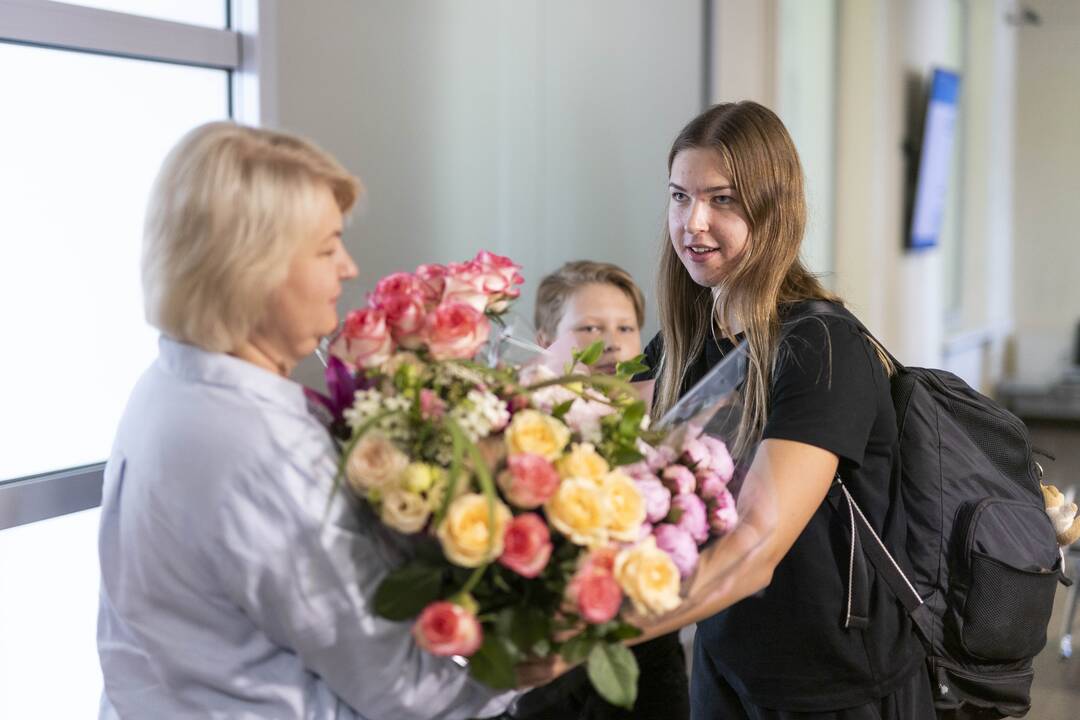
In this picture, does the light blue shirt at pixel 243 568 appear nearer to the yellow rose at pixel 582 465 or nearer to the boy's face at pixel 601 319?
the yellow rose at pixel 582 465

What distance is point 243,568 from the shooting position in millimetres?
1194

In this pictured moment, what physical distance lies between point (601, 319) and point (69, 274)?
3.95 feet

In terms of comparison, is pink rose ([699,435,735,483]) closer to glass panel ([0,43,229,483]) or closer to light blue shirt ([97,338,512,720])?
light blue shirt ([97,338,512,720])

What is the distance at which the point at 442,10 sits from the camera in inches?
123

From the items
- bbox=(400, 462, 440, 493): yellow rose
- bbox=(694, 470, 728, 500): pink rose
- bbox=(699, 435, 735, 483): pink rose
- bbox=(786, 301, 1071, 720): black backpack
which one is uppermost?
bbox=(400, 462, 440, 493): yellow rose

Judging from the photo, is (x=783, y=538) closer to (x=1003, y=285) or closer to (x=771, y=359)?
(x=771, y=359)

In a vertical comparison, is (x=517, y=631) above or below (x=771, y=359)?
below

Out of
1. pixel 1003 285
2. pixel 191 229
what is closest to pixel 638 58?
pixel 191 229

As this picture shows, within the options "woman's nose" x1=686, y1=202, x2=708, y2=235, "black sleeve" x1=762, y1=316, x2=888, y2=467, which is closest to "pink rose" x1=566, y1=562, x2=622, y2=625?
"black sleeve" x1=762, y1=316, x2=888, y2=467

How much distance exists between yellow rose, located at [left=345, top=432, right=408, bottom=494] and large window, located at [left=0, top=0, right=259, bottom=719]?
1.23 meters

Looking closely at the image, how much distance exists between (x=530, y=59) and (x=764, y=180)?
185 cm

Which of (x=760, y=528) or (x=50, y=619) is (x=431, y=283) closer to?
(x=760, y=528)

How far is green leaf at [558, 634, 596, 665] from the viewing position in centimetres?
121

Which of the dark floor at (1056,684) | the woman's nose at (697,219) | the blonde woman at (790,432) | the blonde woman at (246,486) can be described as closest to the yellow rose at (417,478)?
the blonde woman at (246,486)
